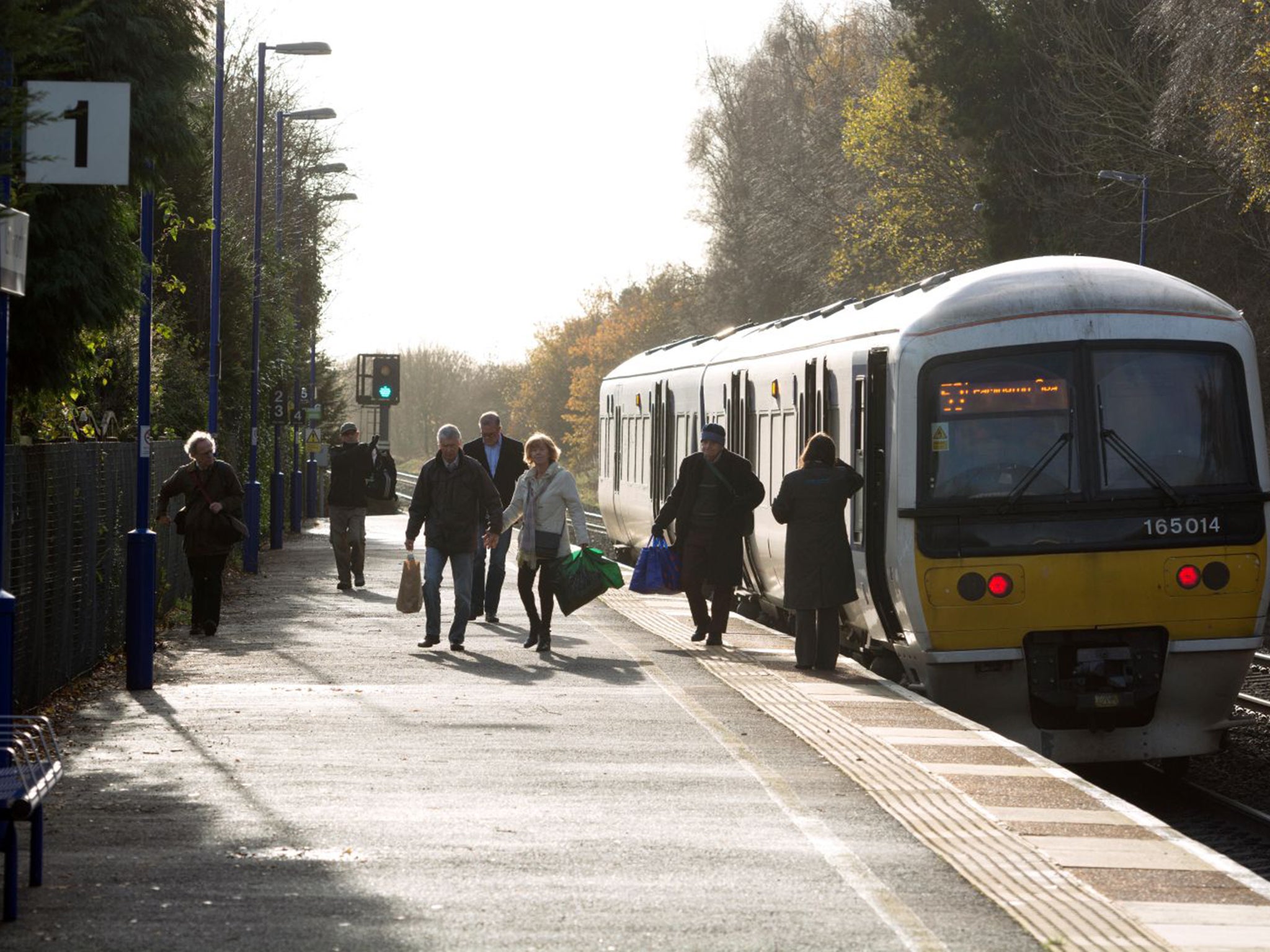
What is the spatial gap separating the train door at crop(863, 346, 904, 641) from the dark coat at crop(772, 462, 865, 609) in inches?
16.6

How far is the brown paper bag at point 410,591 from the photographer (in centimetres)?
1716

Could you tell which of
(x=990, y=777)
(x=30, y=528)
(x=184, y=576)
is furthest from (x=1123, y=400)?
(x=184, y=576)

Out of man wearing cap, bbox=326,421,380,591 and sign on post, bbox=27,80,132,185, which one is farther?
man wearing cap, bbox=326,421,380,591

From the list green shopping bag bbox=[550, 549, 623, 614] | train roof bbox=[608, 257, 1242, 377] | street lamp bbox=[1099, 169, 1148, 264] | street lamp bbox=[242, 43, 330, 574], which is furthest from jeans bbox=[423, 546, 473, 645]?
street lamp bbox=[1099, 169, 1148, 264]

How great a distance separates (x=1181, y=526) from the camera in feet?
41.5

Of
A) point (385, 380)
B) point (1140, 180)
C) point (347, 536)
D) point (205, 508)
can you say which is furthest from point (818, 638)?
point (1140, 180)

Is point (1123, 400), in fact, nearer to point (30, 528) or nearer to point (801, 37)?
point (30, 528)

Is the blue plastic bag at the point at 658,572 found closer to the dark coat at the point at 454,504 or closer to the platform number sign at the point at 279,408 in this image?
the dark coat at the point at 454,504

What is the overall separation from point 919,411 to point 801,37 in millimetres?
Answer: 57543

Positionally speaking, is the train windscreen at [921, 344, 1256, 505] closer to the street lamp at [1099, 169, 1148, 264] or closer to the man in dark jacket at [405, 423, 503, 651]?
the man in dark jacket at [405, 423, 503, 651]

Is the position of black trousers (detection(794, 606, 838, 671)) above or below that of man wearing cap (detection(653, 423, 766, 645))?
below

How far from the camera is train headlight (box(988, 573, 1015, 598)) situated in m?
12.5

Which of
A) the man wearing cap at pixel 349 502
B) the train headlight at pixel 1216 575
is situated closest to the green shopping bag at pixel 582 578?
the train headlight at pixel 1216 575

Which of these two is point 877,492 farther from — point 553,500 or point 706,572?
point 553,500
